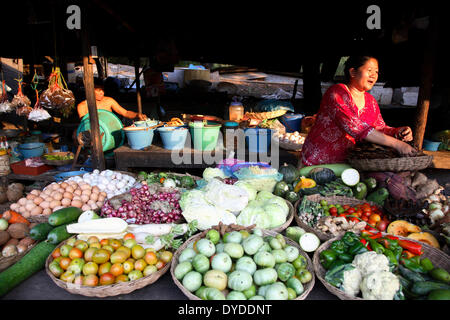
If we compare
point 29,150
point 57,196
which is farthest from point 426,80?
point 29,150

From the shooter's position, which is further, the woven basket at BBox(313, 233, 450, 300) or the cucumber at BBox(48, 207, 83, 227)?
the cucumber at BBox(48, 207, 83, 227)

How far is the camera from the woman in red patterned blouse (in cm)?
263

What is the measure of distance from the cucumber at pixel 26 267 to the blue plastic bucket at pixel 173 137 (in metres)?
2.11

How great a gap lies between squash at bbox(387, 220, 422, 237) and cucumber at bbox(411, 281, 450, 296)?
602 millimetres

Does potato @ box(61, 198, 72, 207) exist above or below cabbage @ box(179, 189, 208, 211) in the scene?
below

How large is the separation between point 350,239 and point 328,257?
239 millimetres

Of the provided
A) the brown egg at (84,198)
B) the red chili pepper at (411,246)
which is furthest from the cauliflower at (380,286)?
the brown egg at (84,198)

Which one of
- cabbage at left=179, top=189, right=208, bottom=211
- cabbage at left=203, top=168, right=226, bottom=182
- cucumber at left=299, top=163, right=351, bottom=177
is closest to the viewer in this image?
cabbage at left=179, top=189, right=208, bottom=211

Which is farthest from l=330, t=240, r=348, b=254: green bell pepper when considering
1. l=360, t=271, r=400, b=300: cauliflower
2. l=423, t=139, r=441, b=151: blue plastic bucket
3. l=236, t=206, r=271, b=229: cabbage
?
l=423, t=139, r=441, b=151: blue plastic bucket

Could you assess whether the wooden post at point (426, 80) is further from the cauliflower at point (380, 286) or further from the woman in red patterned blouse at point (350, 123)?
the cauliflower at point (380, 286)

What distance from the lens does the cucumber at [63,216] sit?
7.70 ft

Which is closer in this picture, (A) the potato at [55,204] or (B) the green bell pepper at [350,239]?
(B) the green bell pepper at [350,239]

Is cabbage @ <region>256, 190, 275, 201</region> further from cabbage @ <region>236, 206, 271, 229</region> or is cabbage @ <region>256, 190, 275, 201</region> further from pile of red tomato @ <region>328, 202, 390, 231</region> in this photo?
pile of red tomato @ <region>328, 202, 390, 231</region>

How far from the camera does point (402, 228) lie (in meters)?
2.21
